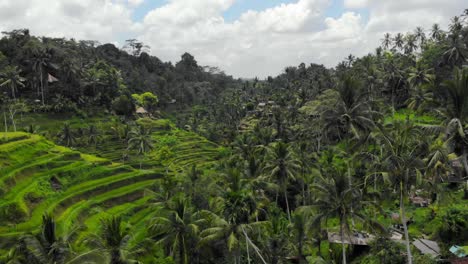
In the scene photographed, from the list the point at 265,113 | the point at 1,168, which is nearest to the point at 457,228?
the point at 1,168

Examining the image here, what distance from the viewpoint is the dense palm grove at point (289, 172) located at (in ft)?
80.7

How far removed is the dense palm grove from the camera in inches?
969

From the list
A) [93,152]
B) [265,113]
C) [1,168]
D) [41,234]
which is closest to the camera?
[41,234]

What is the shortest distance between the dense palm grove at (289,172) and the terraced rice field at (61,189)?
1.59m

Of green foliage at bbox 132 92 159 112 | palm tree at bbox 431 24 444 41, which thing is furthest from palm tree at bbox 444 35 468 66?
green foliage at bbox 132 92 159 112

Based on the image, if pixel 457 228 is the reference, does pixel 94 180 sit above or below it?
above

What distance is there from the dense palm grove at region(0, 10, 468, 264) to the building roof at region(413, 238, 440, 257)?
0.60m

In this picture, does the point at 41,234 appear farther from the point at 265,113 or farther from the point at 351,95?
the point at 265,113

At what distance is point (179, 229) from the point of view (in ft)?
90.7

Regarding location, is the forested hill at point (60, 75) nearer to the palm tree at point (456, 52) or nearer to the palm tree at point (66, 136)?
the palm tree at point (66, 136)

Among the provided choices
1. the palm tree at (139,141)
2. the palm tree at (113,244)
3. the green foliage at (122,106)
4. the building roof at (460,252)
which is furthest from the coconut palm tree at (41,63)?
the building roof at (460,252)

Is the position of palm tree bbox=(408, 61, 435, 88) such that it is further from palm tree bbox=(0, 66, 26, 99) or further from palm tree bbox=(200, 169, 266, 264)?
palm tree bbox=(0, 66, 26, 99)

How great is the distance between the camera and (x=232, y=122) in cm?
10381

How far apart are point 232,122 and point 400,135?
81.5 metres
